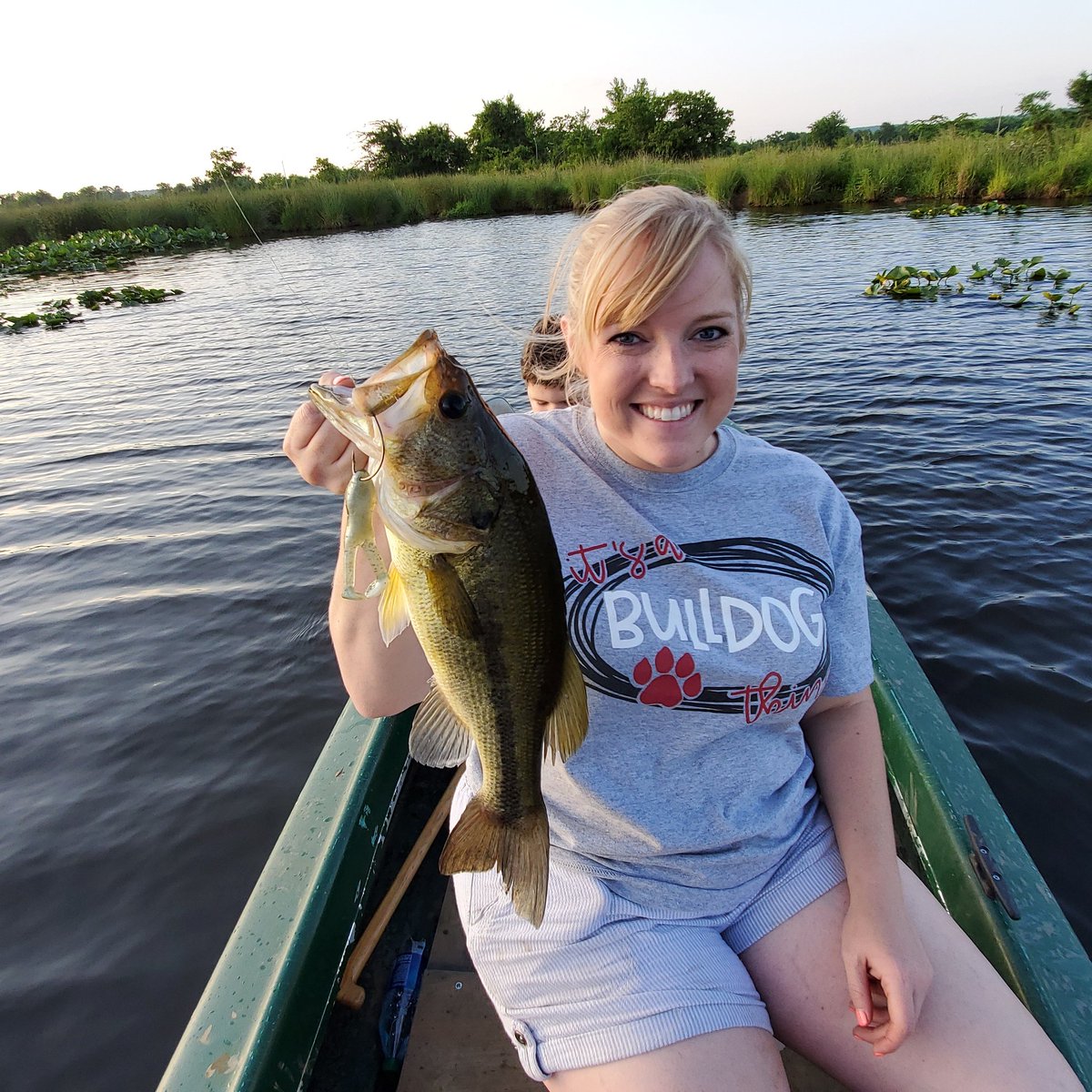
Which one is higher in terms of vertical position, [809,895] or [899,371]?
[809,895]

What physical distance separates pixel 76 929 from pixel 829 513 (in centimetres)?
431

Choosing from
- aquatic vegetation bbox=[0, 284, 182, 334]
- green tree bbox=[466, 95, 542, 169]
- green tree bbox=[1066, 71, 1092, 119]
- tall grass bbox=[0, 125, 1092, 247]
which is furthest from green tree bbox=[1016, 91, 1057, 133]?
green tree bbox=[466, 95, 542, 169]

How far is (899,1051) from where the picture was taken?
166 centimetres

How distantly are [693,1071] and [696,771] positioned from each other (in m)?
0.62

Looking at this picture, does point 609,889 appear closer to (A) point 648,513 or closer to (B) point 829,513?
(A) point 648,513

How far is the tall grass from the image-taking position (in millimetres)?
24281

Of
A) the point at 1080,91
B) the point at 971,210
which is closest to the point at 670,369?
the point at 971,210

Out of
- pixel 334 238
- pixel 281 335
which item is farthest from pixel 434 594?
pixel 334 238

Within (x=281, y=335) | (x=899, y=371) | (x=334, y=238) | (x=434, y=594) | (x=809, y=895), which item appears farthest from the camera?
(x=334, y=238)

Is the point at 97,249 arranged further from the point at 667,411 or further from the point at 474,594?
the point at 474,594

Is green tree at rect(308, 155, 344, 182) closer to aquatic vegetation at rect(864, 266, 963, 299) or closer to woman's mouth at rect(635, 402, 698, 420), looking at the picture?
aquatic vegetation at rect(864, 266, 963, 299)

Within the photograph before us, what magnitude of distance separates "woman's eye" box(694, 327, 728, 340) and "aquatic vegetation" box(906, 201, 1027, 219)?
25.9 meters

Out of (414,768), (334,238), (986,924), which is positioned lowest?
(334,238)

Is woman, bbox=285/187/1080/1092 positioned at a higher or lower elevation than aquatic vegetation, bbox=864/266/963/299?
higher
